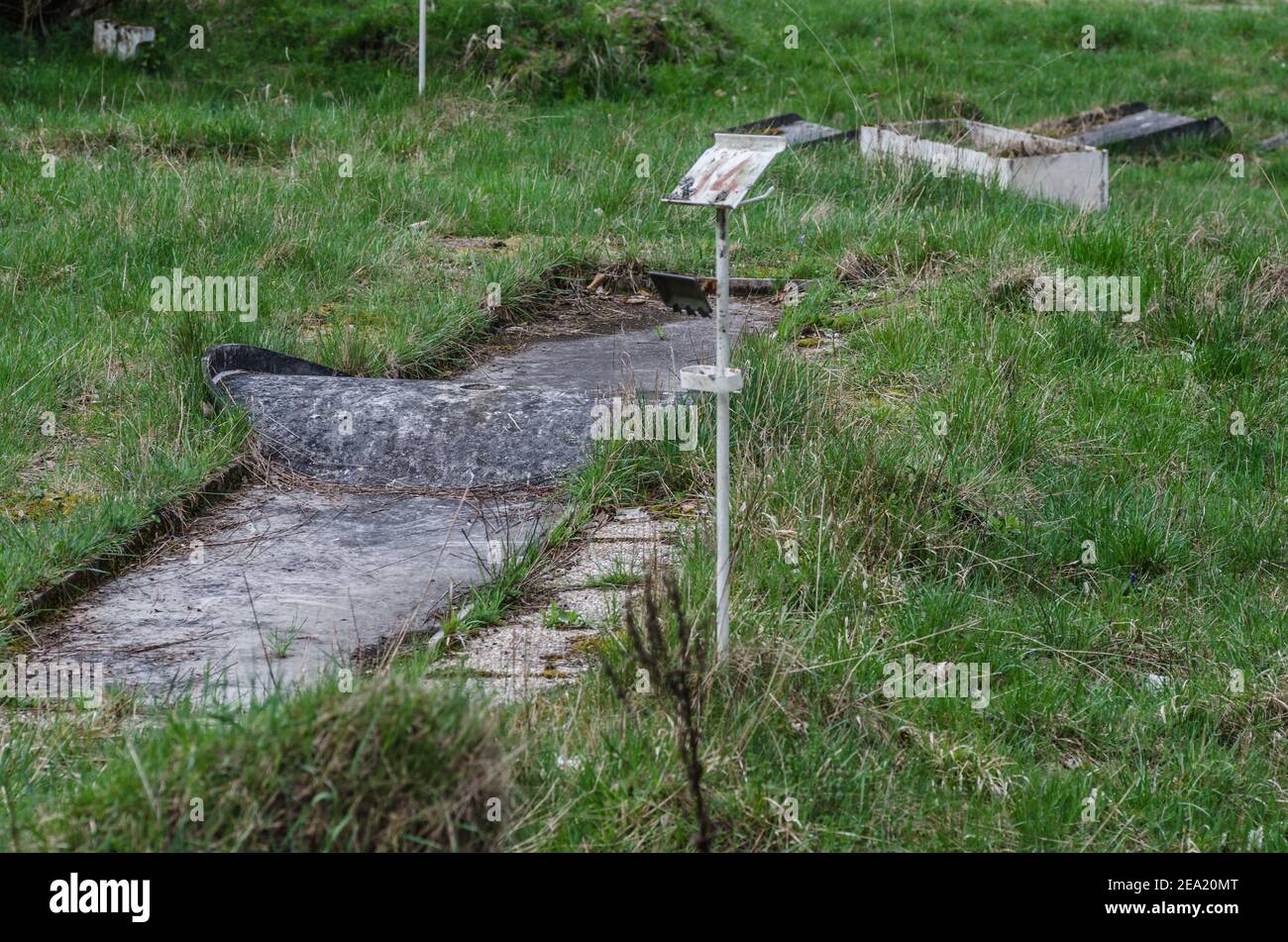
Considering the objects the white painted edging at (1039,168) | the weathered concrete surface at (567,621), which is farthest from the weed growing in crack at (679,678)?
the white painted edging at (1039,168)

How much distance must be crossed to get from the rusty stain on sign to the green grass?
100 centimetres

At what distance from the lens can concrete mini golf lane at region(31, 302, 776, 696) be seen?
3.59 meters

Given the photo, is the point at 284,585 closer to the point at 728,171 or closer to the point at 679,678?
the point at 679,678

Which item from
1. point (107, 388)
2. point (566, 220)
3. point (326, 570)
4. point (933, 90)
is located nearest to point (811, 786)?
point (326, 570)

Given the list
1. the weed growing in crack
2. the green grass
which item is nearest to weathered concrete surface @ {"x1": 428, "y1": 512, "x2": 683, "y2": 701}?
the green grass

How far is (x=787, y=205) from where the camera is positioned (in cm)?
841

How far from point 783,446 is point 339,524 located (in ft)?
4.73

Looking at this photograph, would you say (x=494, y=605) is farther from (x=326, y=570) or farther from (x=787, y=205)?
(x=787, y=205)

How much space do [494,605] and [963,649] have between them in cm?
124

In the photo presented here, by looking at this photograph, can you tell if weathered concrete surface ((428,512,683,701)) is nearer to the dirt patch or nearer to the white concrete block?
the dirt patch

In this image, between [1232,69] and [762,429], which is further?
[1232,69]

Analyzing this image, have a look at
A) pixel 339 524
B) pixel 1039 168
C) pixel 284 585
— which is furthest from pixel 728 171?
pixel 1039 168

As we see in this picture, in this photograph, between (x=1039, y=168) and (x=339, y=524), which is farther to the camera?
(x=1039, y=168)

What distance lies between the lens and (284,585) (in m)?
3.96
